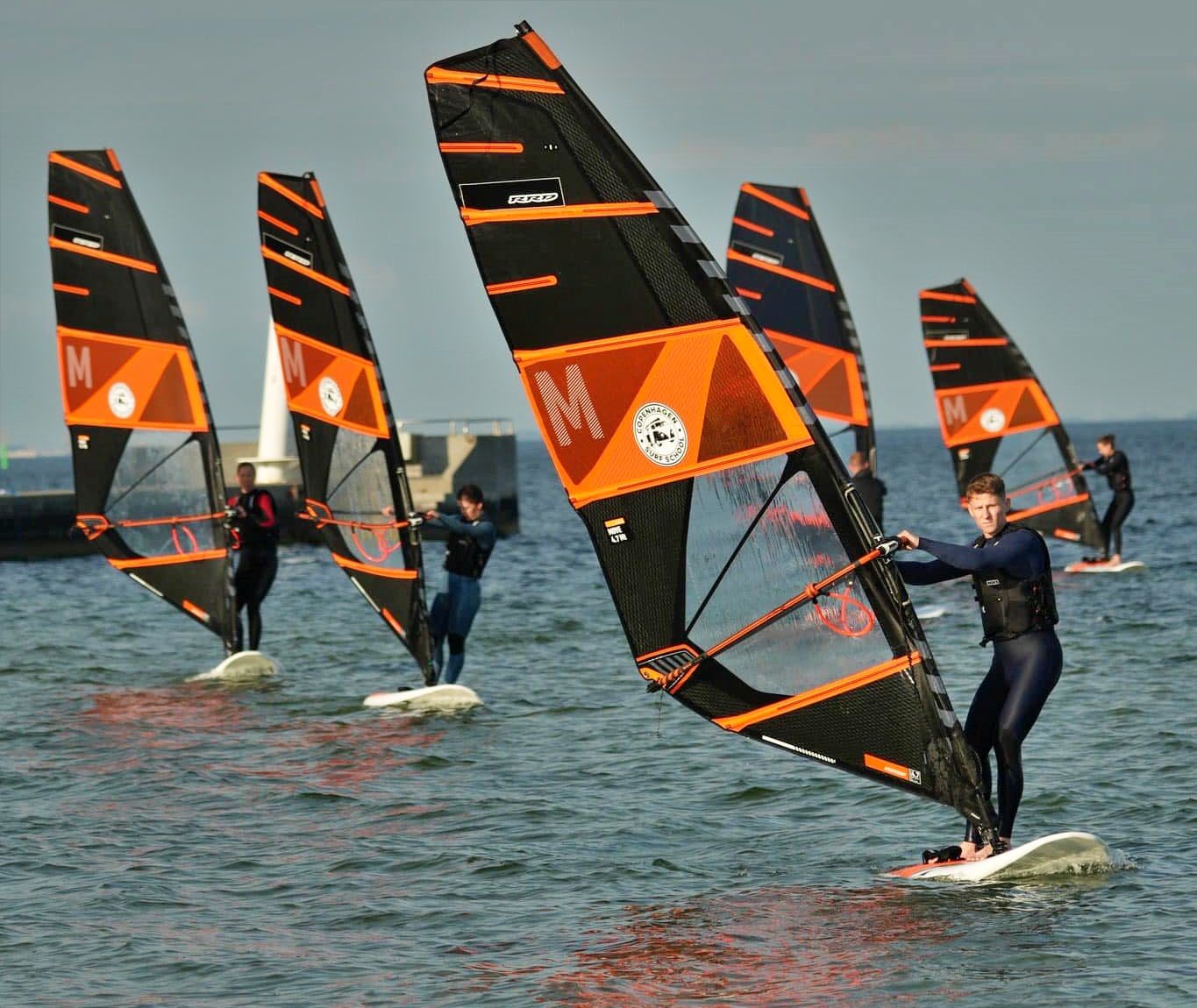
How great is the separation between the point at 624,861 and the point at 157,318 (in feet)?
28.6

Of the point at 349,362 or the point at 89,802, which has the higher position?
the point at 349,362

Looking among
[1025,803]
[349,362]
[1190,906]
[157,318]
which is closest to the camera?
[1190,906]

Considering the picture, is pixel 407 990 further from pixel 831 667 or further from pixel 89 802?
pixel 89 802

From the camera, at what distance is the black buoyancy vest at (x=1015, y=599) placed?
7086 mm

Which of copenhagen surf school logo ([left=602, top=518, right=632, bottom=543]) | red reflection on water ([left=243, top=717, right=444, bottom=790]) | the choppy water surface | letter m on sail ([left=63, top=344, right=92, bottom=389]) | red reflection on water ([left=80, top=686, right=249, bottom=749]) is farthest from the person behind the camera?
letter m on sail ([left=63, top=344, right=92, bottom=389])

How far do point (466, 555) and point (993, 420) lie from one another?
503 inches

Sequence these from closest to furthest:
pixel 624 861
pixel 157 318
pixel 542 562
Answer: pixel 624 861 → pixel 157 318 → pixel 542 562

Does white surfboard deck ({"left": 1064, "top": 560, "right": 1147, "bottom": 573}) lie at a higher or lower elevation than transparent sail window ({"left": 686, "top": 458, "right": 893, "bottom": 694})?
lower

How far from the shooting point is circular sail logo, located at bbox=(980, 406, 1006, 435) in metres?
23.1

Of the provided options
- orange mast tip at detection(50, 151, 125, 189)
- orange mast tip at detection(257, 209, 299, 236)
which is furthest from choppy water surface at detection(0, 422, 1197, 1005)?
orange mast tip at detection(50, 151, 125, 189)

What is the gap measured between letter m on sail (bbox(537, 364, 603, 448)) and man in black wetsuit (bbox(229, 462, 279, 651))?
7.54 m

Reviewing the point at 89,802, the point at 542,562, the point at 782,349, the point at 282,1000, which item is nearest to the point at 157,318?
the point at 89,802

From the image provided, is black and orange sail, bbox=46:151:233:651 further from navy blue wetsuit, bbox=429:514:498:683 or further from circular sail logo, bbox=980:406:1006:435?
circular sail logo, bbox=980:406:1006:435

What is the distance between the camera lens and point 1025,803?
29.4 ft
